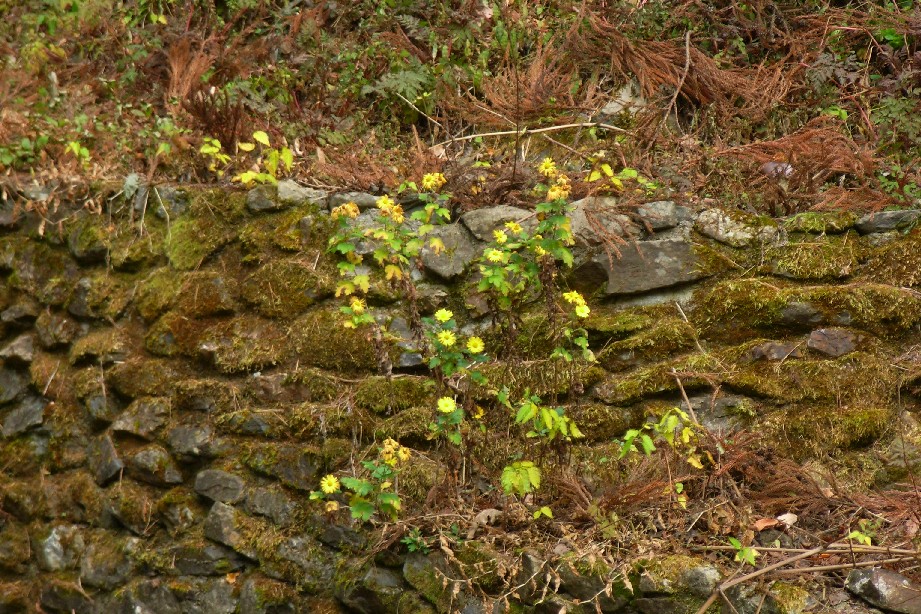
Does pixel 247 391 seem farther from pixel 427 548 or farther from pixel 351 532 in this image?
pixel 427 548

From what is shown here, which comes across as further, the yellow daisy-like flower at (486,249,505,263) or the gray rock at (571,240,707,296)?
the gray rock at (571,240,707,296)

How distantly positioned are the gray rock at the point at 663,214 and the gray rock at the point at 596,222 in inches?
2.5

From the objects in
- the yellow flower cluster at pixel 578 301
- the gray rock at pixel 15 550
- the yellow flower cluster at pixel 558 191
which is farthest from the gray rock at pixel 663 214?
the gray rock at pixel 15 550

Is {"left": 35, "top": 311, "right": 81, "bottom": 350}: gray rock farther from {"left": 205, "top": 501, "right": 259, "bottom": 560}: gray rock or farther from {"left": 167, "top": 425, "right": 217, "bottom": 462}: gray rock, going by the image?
{"left": 205, "top": 501, "right": 259, "bottom": 560}: gray rock

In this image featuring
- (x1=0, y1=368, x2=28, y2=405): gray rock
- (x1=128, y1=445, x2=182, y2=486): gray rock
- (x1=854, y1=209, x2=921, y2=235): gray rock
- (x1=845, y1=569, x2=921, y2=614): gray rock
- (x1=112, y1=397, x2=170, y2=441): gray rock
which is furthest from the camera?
(x1=0, y1=368, x2=28, y2=405): gray rock

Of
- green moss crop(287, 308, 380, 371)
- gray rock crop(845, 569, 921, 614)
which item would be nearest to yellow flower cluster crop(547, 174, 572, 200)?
green moss crop(287, 308, 380, 371)

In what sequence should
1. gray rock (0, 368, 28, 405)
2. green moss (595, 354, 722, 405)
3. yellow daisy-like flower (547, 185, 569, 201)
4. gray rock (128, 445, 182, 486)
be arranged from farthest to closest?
gray rock (0, 368, 28, 405) < gray rock (128, 445, 182, 486) < green moss (595, 354, 722, 405) < yellow daisy-like flower (547, 185, 569, 201)

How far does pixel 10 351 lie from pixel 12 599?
131 centimetres

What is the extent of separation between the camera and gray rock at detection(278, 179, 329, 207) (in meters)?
4.27

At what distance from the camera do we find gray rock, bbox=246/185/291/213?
4301 millimetres

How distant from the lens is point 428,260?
402 centimetres

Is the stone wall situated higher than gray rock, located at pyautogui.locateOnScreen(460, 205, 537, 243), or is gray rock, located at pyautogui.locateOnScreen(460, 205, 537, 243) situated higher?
gray rock, located at pyautogui.locateOnScreen(460, 205, 537, 243)

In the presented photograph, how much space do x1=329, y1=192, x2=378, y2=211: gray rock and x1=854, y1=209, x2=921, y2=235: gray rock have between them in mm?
2231

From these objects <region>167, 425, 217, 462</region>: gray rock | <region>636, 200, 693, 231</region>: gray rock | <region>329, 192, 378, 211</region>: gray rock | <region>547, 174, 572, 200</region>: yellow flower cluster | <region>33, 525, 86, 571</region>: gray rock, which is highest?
<region>547, 174, 572, 200</region>: yellow flower cluster
